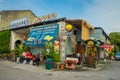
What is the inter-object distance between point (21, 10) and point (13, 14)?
5.36 ft

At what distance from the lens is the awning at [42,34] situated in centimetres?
1969

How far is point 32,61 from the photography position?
65.5ft

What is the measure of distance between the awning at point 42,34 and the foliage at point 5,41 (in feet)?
19.3

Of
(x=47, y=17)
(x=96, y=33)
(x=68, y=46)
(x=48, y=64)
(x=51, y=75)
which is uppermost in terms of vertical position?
(x=47, y=17)

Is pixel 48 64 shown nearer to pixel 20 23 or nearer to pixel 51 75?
pixel 51 75

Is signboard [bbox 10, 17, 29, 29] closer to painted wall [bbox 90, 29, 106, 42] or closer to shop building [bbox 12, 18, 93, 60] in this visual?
shop building [bbox 12, 18, 93, 60]

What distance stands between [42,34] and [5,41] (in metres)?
8.97

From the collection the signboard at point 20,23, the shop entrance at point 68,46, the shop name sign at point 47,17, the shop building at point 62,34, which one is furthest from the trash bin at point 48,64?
the signboard at point 20,23

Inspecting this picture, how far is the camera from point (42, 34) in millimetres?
21141

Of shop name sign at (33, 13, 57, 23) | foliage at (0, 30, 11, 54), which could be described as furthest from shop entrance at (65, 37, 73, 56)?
foliage at (0, 30, 11, 54)

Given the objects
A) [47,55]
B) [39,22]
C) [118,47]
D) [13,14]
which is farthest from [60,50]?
[118,47]

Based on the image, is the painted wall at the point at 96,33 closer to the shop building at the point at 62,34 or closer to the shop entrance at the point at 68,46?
the shop building at the point at 62,34

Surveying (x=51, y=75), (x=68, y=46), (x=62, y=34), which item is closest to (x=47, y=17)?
(x=62, y=34)

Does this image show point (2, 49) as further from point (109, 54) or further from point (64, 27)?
point (109, 54)
